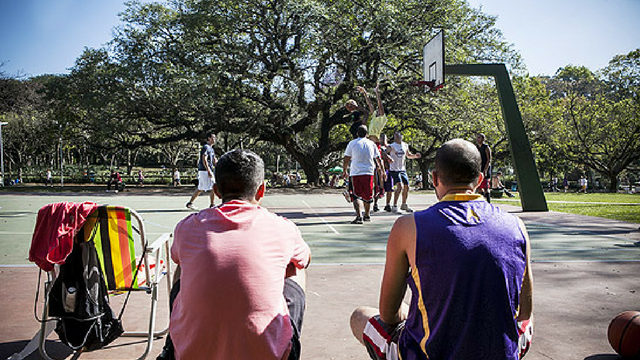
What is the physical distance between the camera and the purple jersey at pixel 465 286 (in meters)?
1.78

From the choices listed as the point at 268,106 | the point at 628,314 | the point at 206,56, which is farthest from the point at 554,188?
the point at 628,314

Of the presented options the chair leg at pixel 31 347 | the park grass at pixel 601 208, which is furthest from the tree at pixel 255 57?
the chair leg at pixel 31 347

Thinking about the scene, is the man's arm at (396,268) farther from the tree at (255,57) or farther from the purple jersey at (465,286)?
the tree at (255,57)

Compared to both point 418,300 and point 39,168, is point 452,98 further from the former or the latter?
point 39,168

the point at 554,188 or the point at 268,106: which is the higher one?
the point at 268,106

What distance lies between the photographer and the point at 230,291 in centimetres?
185

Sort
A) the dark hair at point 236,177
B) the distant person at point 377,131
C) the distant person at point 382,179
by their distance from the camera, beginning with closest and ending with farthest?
the dark hair at point 236,177, the distant person at point 377,131, the distant person at point 382,179

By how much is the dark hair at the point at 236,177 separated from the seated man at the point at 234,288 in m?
0.09

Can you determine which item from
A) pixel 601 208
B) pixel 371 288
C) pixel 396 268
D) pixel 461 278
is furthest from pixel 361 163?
pixel 601 208

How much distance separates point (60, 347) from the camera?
10.6 ft

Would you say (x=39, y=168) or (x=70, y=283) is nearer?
(x=70, y=283)

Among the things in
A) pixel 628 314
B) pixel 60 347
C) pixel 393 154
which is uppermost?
pixel 393 154

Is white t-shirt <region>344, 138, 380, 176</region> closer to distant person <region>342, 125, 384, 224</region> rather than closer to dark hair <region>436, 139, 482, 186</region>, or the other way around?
distant person <region>342, 125, 384, 224</region>

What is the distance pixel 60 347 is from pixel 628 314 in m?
4.04
